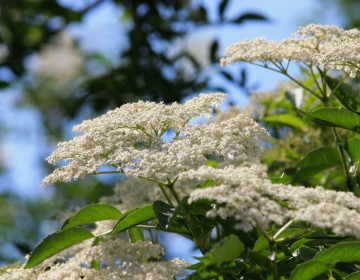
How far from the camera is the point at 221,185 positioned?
1434mm

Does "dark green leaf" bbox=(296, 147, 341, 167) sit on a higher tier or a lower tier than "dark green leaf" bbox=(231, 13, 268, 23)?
lower

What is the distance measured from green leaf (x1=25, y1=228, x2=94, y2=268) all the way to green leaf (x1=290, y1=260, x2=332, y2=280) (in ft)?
1.78

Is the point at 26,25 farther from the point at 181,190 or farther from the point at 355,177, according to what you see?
the point at 355,177

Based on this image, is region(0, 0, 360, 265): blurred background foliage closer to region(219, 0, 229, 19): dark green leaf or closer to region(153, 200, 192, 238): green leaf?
region(219, 0, 229, 19): dark green leaf

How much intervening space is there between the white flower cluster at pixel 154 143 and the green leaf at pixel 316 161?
31cm

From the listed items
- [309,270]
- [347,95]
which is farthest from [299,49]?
[309,270]

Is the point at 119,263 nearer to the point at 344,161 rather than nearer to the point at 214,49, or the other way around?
the point at 344,161

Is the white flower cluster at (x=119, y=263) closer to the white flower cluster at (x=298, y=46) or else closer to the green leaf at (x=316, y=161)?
the green leaf at (x=316, y=161)

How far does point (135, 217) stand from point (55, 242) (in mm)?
211

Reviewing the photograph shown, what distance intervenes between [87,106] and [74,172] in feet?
7.42

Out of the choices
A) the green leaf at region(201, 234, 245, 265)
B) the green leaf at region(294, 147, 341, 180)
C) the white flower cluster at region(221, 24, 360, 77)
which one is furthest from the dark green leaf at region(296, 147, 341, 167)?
the green leaf at region(201, 234, 245, 265)

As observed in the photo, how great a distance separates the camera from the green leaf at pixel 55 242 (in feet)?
5.65

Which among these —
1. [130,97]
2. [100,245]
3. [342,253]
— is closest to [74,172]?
[100,245]

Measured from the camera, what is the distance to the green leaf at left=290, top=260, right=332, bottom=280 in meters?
1.46
